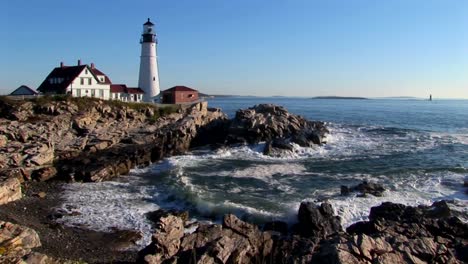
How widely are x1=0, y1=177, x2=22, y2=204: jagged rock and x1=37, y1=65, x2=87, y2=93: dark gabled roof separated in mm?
25454

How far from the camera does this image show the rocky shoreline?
10992 mm

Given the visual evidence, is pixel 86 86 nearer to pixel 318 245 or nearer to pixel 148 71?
pixel 148 71

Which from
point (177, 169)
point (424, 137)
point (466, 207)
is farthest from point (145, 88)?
point (466, 207)

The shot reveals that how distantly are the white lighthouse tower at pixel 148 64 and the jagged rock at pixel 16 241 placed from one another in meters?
40.0

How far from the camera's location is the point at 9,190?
64.2 feet

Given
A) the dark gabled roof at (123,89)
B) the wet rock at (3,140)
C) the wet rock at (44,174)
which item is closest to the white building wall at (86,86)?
the dark gabled roof at (123,89)

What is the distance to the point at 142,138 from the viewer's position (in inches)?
1324

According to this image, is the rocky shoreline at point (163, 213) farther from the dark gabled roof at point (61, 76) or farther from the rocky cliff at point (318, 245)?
the dark gabled roof at point (61, 76)

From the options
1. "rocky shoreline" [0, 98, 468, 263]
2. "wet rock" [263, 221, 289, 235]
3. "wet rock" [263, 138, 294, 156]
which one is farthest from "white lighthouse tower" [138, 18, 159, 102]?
"wet rock" [263, 221, 289, 235]

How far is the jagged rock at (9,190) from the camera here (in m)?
19.1

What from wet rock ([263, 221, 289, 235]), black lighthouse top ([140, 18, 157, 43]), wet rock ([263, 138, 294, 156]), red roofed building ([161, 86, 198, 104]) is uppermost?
black lighthouse top ([140, 18, 157, 43])

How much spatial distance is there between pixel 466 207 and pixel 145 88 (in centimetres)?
4136

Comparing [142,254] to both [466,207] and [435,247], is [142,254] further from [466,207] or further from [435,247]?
[466,207]

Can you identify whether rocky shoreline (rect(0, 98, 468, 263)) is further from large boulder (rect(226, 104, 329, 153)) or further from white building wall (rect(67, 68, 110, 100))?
white building wall (rect(67, 68, 110, 100))
